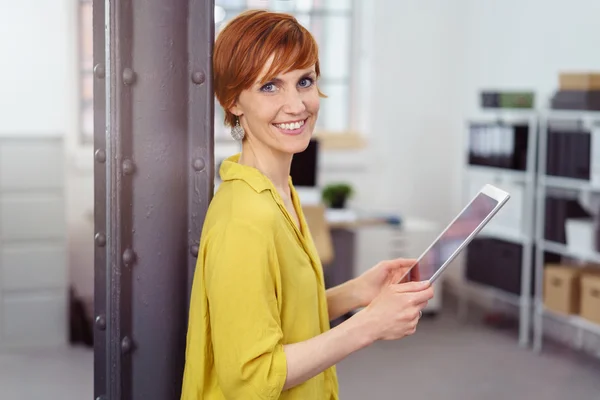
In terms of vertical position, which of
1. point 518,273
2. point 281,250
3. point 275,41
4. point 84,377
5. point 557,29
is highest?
point 557,29

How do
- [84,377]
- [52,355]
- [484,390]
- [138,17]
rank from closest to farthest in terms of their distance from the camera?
[138,17] → [484,390] → [84,377] → [52,355]

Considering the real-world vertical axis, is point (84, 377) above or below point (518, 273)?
below

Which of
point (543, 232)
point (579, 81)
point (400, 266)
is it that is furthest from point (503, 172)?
point (400, 266)

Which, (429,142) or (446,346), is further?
(429,142)

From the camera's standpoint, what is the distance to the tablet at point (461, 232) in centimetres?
123

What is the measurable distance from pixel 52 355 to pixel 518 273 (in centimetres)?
286

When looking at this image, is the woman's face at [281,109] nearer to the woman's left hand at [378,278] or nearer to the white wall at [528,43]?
the woman's left hand at [378,278]

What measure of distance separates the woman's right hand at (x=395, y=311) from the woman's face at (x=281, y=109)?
0.26 metres

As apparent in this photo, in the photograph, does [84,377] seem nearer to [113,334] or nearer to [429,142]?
[429,142]

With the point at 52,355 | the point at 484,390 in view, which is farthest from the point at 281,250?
the point at 52,355

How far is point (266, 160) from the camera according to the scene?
135 centimetres

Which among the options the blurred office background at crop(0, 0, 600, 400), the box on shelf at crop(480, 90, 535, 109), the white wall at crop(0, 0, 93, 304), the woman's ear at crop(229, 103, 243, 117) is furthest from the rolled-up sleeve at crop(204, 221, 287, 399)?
the white wall at crop(0, 0, 93, 304)

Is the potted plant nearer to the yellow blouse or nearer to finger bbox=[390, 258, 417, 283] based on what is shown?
finger bbox=[390, 258, 417, 283]

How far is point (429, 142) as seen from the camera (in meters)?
6.59
